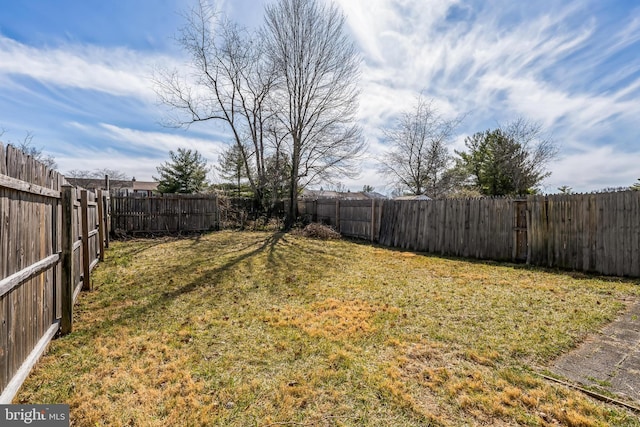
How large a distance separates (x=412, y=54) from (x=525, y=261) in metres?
6.43

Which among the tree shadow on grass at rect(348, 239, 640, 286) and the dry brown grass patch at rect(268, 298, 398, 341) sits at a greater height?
the tree shadow on grass at rect(348, 239, 640, 286)

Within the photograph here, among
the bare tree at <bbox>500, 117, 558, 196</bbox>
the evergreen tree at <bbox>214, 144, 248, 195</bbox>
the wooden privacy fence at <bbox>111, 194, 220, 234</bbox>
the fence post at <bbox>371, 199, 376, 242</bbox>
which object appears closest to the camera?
the fence post at <bbox>371, 199, 376, 242</bbox>

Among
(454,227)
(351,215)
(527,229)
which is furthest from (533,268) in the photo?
(351,215)

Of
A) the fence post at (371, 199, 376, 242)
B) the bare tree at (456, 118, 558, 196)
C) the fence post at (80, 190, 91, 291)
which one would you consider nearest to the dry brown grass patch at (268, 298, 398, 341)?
the fence post at (80, 190, 91, 291)

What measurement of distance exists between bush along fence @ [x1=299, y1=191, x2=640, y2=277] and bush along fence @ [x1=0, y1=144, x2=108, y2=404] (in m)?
8.30

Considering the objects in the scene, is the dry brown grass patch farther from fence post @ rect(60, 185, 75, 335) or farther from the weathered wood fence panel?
the weathered wood fence panel

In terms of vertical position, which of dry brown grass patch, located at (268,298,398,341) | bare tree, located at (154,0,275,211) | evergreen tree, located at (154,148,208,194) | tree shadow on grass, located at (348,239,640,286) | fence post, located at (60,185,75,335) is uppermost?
bare tree, located at (154,0,275,211)

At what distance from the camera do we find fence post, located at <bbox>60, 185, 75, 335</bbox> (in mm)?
2877

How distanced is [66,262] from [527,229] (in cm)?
854

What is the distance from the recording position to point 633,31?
5.55 meters

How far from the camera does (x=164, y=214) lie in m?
11.5

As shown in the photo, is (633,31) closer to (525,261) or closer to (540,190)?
(525,261)

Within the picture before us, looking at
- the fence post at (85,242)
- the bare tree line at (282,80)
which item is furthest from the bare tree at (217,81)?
the fence post at (85,242)

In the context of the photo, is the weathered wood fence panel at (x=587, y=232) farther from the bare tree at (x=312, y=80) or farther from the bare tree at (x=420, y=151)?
the bare tree at (x=420, y=151)
